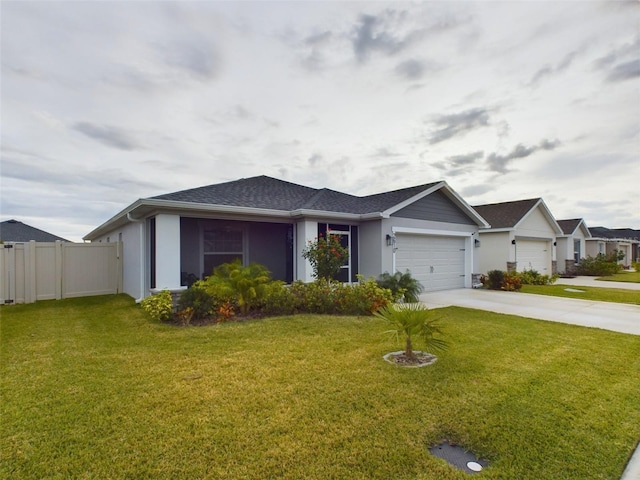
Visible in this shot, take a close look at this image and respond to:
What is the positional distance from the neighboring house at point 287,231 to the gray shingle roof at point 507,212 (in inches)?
155

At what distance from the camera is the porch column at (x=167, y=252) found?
8617 millimetres

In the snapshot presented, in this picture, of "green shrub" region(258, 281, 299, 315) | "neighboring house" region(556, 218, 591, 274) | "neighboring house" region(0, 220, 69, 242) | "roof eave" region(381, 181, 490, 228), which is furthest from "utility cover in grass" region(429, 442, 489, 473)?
"neighboring house" region(0, 220, 69, 242)

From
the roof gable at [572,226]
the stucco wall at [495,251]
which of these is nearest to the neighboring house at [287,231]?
the stucco wall at [495,251]

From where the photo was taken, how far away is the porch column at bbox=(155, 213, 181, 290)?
8.62m

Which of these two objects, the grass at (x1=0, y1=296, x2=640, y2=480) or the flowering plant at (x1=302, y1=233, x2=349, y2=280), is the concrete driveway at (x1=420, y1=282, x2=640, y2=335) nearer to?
the grass at (x1=0, y1=296, x2=640, y2=480)

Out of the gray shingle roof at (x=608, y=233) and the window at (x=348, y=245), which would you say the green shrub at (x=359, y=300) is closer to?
the window at (x=348, y=245)

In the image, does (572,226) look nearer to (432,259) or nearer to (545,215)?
(545,215)

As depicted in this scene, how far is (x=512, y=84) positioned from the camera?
9727 mm

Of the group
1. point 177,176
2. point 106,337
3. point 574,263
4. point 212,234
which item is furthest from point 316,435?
point 574,263

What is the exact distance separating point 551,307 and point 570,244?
17299mm

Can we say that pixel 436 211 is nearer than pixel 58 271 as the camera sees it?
No

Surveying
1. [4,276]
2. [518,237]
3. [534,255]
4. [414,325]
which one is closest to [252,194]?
[4,276]

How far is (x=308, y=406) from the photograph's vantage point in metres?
3.46

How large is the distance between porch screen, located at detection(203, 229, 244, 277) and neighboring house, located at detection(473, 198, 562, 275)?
11881 millimetres
